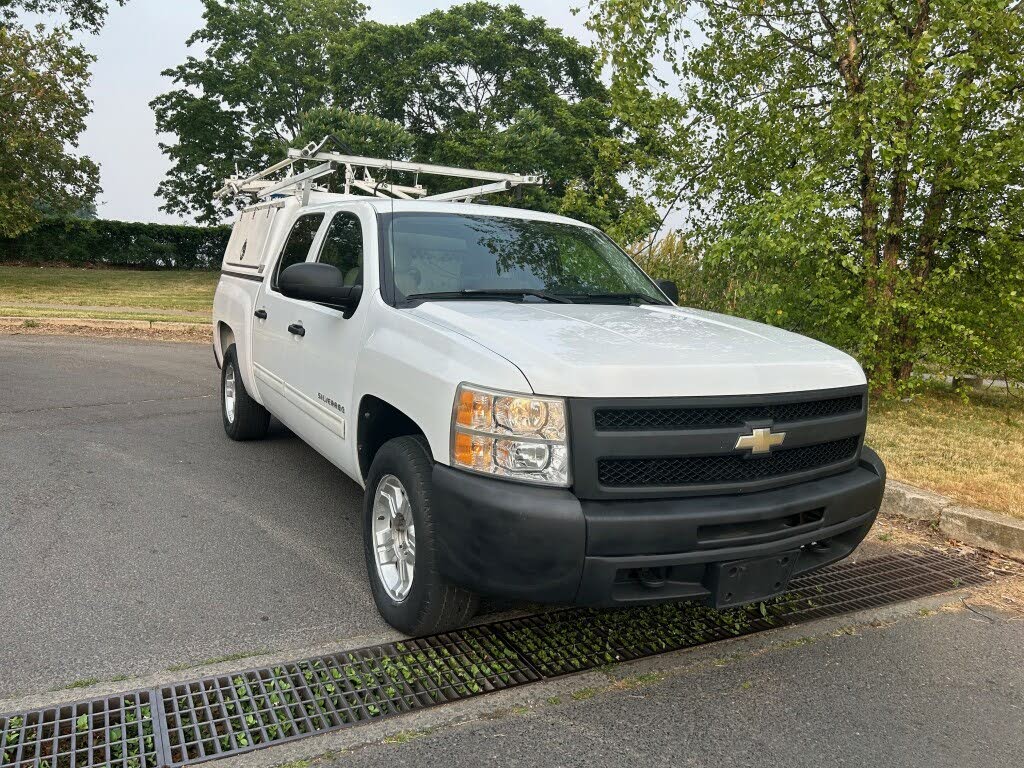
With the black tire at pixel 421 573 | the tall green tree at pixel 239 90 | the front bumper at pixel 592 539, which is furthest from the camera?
the tall green tree at pixel 239 90

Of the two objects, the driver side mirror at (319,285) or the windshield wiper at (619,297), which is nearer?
the driver side mirror at (319,285)

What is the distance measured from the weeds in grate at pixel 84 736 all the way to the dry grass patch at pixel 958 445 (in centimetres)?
494

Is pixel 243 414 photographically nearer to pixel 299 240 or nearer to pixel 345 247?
pixel 299 240

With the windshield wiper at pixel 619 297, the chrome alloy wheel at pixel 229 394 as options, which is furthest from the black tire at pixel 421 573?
Result: the chrome alloy wheel at pixel 229 394

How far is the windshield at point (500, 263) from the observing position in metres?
3.99

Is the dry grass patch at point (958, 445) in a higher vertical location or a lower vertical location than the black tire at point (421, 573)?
lower

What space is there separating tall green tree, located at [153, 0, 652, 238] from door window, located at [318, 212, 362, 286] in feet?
59.1

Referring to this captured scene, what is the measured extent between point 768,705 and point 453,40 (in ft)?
105

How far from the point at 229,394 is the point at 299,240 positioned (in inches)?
80.1

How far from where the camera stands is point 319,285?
3809 mm

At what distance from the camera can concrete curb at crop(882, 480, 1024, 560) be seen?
470cm

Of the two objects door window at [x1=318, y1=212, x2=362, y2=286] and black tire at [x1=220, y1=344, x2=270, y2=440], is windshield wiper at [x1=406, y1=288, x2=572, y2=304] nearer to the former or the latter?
door window at [x1=318, y1=212, x2=362, y2=286]

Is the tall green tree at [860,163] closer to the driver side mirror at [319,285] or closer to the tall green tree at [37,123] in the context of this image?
the driver side mirror at [319,285]

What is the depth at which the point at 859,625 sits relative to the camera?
12.2 feet
